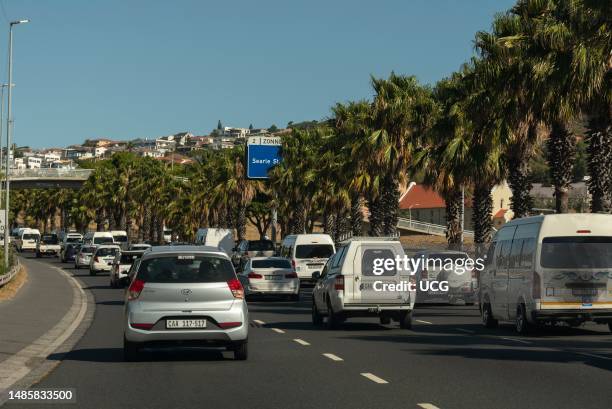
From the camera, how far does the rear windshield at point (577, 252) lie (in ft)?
72.9

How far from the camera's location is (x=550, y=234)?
72.9 ft

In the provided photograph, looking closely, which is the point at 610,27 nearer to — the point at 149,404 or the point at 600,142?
the point at 600,142

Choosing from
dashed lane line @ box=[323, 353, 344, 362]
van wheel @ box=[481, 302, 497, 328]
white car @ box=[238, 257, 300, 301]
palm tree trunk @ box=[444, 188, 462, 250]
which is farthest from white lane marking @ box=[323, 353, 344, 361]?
palm tree trunk @ box=[444, 188, 462, 250]

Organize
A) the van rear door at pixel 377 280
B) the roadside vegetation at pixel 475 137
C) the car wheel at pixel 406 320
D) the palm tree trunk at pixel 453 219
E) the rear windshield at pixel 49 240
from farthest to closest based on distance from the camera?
the rear windshield at pixel 49 240 → the palm tree trunk at pixel 453 219 → the roadside vegetation at pixel 475 137 → the car wheel at pixel 406 320 → the van rear door at pixel 377 280

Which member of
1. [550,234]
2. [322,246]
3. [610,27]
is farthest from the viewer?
[322,246]

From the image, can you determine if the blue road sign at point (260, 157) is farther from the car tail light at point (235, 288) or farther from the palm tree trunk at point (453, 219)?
the car tail light at point (235, 288)

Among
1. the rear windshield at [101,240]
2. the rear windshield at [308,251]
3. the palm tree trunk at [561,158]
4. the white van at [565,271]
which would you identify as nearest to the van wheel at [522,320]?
the white van at [565,271]

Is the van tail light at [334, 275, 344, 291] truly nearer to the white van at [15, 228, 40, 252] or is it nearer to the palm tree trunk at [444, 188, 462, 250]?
the palm tree trunk at [444, 188, 462, 250]

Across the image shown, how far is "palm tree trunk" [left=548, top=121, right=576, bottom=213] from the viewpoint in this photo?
124ft

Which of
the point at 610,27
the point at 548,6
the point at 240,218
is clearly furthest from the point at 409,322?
the point at 240,218

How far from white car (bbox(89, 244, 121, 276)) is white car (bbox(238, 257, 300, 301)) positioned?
75.9 ft

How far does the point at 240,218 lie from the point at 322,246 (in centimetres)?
3794

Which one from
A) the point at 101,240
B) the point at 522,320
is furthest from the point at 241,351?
the point at 101,240

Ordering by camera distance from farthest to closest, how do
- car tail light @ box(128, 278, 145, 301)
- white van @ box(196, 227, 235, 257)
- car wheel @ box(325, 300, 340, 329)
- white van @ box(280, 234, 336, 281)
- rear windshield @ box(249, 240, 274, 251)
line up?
white van @ box(196, 227, 235, 257), rear windshield @ box(249, 240, 274, 251), white van @ box(280, 234, 336, 281), car wheel @ box(325, 300, 340, 329), car tail light @ box(128, 278, 145, 301)
